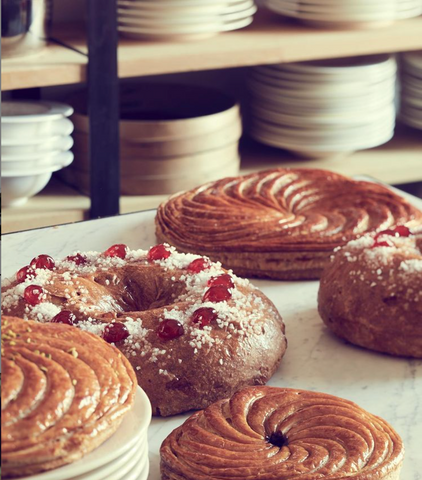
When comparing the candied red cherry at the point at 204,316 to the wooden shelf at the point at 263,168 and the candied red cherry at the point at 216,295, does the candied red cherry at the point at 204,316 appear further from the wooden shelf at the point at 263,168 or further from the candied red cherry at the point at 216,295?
the wooden shelf at the point at 263,168

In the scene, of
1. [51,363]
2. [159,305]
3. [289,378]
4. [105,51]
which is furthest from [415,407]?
[105,51]

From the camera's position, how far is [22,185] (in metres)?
2.39

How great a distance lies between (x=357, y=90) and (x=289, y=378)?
162cm

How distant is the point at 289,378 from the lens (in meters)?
1.34

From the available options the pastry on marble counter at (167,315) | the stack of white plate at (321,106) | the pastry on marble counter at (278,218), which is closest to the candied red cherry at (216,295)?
the pastry on marble counter at (167,315)

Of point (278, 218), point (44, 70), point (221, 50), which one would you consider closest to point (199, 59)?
point (221, 50)

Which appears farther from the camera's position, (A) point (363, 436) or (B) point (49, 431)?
(A) point (363, 436)

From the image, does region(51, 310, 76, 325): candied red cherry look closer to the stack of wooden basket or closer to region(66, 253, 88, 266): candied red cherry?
region(66, 253, 88, 266): candied red cherry

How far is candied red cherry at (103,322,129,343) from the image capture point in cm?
125

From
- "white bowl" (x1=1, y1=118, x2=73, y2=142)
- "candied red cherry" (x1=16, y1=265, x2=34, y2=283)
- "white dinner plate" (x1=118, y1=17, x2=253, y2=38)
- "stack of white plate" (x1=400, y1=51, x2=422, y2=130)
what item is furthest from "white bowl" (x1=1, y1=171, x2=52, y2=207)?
"stack of white plate" (x1=400, y1=51, x2=422, y2=130)

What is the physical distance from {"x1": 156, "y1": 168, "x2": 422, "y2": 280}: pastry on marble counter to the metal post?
0.55 meters

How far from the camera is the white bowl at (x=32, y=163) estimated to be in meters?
2.31

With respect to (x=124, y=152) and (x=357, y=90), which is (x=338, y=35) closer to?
(x=357, y=90)

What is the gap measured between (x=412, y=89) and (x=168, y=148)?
0.99 meters
